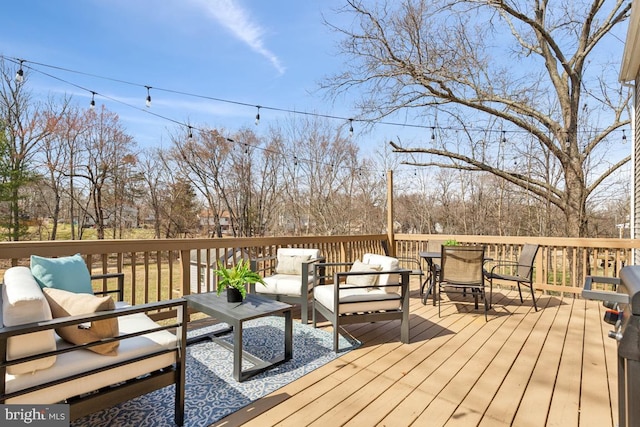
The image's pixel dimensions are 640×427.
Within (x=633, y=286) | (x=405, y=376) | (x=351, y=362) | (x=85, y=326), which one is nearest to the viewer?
(x=633, y=286)

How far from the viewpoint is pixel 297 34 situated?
8.34m

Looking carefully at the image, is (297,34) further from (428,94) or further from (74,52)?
(74,52)

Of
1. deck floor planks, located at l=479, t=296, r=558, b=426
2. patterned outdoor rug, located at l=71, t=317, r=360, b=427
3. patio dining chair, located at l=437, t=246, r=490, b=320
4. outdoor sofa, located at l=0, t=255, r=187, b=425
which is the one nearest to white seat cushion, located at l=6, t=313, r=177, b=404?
outdoor sofa, located at l=0, t=255, r=187, b=425

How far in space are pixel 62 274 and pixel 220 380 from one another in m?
1.37

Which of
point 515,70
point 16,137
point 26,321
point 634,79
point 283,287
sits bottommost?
point 283,287

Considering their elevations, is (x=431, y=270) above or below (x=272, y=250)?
below

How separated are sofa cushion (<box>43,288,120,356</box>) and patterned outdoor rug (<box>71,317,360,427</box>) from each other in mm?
573

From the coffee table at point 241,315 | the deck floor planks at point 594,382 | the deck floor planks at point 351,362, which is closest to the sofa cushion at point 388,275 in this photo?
the deck floor planks at point 351,362

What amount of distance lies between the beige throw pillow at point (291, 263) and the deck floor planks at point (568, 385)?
2.71 meters

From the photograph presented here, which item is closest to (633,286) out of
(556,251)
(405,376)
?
(405,376)

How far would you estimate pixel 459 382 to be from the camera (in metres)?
2.39

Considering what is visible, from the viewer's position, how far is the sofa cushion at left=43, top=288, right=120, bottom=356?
1.64 m

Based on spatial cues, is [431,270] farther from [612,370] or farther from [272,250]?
[272,250]

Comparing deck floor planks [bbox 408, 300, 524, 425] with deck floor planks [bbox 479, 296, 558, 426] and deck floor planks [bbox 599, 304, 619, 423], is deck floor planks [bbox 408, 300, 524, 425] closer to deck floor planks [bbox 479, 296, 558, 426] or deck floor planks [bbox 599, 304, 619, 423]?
deck floor planks [bbox 479, 296, 558, 426]
